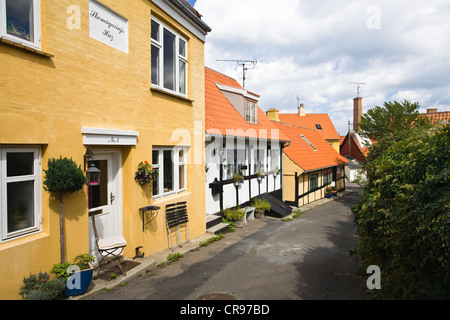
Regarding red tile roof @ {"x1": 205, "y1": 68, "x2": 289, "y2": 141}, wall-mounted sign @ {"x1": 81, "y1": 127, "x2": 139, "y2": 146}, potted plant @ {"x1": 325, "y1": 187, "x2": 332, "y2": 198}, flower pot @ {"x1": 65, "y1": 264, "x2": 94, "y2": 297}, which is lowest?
potted plant @ {"x1": 325, "y1": 187, "x2": 332, "y2": 198}

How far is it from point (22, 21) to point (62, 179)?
242cm

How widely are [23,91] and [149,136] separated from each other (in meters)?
2.94

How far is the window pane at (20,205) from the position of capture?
411cm

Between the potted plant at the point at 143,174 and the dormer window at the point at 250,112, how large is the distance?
8.95 meters

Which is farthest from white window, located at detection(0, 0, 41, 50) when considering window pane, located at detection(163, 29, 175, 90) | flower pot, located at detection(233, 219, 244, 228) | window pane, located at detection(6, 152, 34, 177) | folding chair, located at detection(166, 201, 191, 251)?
flower pot, located at detection(233, 219, 244, 228)

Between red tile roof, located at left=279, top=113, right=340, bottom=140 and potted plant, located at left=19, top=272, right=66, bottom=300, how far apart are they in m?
41.5

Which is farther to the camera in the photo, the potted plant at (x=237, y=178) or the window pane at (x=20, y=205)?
the potted plant at (x=237, y=178)

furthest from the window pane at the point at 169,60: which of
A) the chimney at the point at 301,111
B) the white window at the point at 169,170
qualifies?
the chimney at the point at 301,111

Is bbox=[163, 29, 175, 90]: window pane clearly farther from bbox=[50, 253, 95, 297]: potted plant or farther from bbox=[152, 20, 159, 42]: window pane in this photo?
bbox=[50, 253, 95, 297]: potted plant

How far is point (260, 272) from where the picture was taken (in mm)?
6285

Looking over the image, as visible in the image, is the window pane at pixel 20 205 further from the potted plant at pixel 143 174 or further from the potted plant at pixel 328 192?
the potted plant at pixel 328 192

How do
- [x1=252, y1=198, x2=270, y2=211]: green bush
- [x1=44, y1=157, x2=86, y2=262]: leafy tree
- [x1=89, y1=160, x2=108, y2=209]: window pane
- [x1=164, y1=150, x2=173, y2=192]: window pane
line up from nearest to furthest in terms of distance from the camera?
[x1=44, y1=157, x2=86, y2=262]: leafy tree → [x1=89, y1=160, x2=108, y2=209]: window pane → [x1=164, y1=150, x2=173, y2=192]: window pane → [x1=252, y1=198, x2=270, y2=211]: green bush

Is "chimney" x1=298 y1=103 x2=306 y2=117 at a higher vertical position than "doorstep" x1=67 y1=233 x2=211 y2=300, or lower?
higher

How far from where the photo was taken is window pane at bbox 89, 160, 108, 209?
5804 mm
